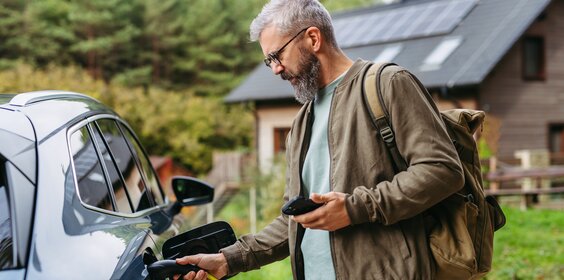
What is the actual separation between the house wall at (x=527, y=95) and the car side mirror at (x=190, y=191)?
18.2 m

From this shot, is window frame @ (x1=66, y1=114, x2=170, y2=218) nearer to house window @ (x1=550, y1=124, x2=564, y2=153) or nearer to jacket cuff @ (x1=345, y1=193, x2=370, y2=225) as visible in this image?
jacket cuff @ (x1=345, y1=193, x2=370, y2=225)

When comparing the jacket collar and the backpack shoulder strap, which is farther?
the jacket collar

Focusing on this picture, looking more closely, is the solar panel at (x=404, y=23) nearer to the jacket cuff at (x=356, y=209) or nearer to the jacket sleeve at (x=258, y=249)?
the jacket sleeve at (x=258, y=249)

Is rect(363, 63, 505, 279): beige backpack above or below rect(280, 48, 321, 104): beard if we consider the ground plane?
below

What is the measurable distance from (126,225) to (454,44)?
21024 mm

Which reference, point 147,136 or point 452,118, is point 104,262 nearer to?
point 452,118

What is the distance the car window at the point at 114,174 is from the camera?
128 inches

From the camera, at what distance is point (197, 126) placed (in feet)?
114

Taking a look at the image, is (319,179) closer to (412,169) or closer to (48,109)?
(412,169)

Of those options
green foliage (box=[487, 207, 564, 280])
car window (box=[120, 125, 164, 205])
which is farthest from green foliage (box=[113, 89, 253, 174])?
car window (box=[120, 125, 164, 205])

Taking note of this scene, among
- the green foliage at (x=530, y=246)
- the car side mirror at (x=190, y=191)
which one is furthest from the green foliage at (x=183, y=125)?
the car side mirror at (x=190, y=191)

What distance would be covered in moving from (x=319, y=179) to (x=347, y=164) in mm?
196

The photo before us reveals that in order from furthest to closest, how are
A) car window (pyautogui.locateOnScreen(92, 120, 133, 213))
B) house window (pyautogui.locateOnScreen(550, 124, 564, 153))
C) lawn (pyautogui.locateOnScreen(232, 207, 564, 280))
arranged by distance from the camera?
house window (pyautogui.locateOnScreen(550, 124, 564, 153)) < lawn (pyautogui.locateOnScreen(232, 207, 564, 280)) < car window (pyautogui.locateOnScreen(92, 120, 133, 213))

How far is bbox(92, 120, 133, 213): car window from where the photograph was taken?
3258 mm
